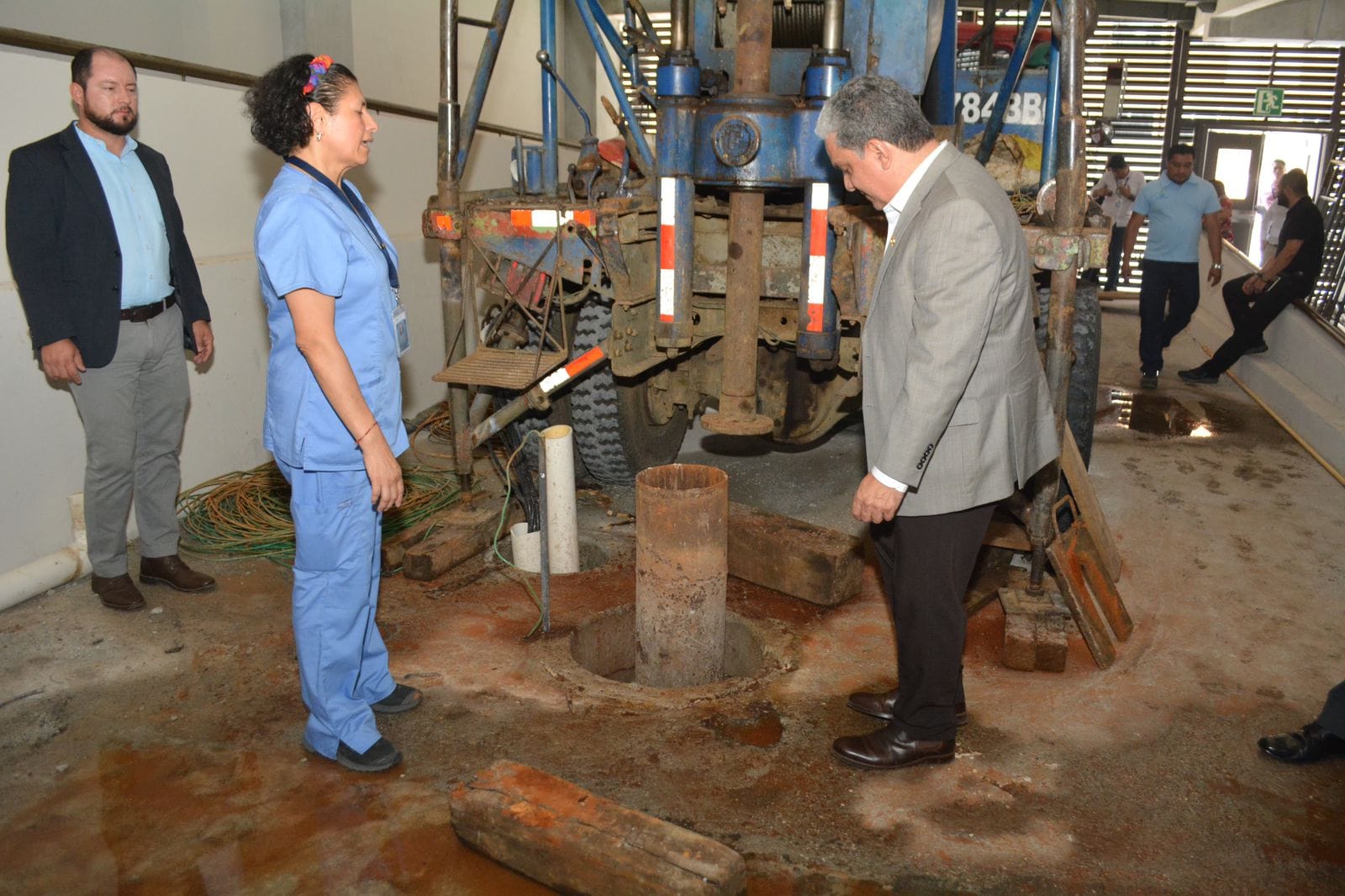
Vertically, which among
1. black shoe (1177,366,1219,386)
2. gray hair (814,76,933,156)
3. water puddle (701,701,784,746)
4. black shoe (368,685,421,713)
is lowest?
water puddle (701,701,784,746)

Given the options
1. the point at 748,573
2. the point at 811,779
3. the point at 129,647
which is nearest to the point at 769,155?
the point at 748,573

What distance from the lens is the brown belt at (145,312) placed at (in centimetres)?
415

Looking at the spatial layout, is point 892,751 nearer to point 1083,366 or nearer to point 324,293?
point 324,293

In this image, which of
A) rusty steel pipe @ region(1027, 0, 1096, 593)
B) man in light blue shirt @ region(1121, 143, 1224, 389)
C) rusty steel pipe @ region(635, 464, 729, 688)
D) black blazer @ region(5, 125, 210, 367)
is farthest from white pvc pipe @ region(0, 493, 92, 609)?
man in light blue shirt @ region(1121, 143, 1224, 389)

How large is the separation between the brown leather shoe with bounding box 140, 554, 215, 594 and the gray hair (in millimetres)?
3209

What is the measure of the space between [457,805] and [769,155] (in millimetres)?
2697

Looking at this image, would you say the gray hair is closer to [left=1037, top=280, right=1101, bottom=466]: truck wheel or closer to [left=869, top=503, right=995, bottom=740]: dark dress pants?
[left=869, top=503, right=995, bottom=740]: dark dress pants

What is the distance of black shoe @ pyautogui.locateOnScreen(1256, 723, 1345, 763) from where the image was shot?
3.25 m

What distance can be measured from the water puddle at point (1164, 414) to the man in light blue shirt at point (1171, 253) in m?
0.41

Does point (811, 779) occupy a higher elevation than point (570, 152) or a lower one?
lower

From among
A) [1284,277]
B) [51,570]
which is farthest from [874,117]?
[1284,277]

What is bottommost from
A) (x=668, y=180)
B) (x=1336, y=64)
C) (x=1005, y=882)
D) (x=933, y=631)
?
(x=1005, y=882)

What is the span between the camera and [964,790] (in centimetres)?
308

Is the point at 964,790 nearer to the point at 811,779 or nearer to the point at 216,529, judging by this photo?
the point at 811,779
